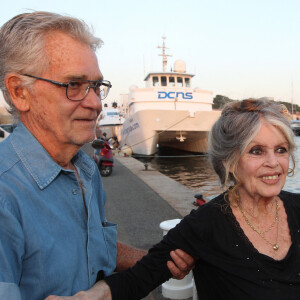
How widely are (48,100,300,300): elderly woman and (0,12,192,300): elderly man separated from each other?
0.36m

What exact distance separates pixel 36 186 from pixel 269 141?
117cm

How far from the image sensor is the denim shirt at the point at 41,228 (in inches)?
41.9

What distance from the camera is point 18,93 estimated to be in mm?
1303

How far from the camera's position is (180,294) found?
2.93 metres

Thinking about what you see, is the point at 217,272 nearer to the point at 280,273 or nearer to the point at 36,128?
the point at 280,273

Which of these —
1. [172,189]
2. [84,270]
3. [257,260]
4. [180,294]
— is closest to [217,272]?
[257,260]

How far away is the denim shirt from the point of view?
1.06 metres

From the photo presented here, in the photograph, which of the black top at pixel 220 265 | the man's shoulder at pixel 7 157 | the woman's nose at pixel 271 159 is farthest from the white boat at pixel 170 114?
the man's shoulder at pixel 7 157

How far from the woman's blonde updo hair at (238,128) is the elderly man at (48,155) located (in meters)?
0.72

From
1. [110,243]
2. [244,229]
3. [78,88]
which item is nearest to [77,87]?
[78,88]

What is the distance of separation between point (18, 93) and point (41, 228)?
1.75 feet

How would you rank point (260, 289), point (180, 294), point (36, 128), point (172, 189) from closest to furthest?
point (36, 128)
point (260, 289)
point (180, 294)
point (172, 189)

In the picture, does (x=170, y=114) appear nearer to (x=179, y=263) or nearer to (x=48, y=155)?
(x=179, y=263)

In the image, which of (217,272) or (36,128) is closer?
A: (36,128)
